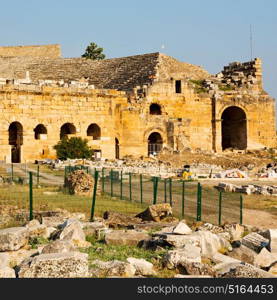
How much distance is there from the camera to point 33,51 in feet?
187

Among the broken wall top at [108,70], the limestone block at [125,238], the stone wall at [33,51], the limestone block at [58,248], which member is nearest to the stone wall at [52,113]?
the broken wall top at [108,70]

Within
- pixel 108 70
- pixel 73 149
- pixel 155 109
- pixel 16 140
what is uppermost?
pixel 108 70

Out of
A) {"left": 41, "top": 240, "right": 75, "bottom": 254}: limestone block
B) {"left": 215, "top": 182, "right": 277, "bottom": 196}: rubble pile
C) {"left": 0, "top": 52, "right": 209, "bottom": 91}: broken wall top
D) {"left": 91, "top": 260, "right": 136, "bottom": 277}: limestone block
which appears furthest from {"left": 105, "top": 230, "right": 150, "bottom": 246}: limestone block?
{"left": 0, "top": 52, "right": 209, "bottom": 91}: broken wall top

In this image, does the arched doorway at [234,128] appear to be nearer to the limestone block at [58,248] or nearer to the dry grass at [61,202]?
the dry grass at [61,202]

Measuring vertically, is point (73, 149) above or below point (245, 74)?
below

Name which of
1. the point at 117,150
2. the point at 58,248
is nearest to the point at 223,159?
the point at 117,150

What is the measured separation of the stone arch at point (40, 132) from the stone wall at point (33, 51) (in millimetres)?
22706

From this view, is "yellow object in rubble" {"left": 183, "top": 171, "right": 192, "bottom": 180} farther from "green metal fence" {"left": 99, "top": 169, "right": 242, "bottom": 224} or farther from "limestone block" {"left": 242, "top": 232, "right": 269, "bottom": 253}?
"limestone block" {"left": 242, "top": 232, "right": 269, "bottom": 253}

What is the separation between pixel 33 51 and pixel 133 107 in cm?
2313

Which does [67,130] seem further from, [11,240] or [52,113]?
[11,240]

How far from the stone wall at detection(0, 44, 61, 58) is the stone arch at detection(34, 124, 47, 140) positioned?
2271 centimetres

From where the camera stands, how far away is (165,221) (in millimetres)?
14172
